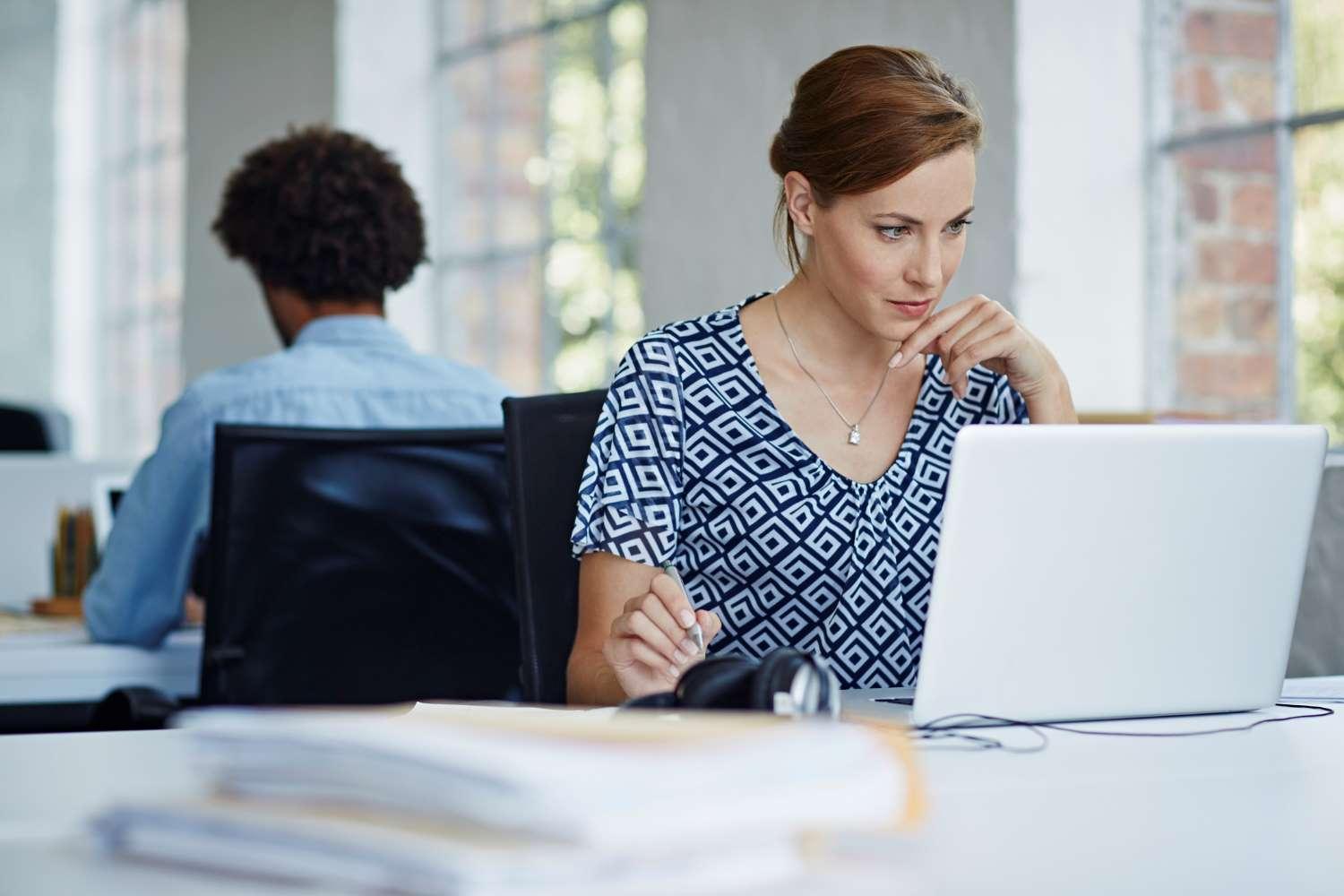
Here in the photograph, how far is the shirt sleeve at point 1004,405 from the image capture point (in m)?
1.85

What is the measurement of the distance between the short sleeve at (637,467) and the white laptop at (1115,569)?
43cm

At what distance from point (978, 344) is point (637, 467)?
14.8 inches

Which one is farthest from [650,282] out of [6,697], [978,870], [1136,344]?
[978,870]

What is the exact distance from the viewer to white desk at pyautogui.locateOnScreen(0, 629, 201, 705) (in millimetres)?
2107

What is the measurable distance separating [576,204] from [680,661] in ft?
13.6

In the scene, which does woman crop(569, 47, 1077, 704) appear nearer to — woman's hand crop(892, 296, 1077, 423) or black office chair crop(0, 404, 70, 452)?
woman's hand crop(892, 296, 1077, 423)

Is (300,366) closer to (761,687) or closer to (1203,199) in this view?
(761,687)

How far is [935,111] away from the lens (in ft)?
5.55

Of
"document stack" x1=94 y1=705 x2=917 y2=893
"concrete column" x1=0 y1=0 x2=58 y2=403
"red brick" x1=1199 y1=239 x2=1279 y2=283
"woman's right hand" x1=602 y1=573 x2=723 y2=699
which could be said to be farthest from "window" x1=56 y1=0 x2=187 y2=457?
"document stack" x1=94 y1=705 x2=917 y2=893

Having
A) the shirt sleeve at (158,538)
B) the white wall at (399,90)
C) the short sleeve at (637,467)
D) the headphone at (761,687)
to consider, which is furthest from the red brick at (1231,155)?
the white wall at (399,90)

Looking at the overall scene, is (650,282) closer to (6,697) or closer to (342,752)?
(6,697)

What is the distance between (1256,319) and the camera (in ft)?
10.3

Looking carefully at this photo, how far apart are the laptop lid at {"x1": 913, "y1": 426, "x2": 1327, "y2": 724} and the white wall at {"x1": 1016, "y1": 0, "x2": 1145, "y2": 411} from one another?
185 cm

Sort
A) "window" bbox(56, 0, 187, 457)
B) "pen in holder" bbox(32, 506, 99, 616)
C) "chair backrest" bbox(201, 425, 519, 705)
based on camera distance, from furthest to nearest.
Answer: "window" bbox(56, 0, 187, 457) < "pen in holder" bbox(32, 506, 99, 616) < "chair backrest" bbox(201, 425, 519, 705)
